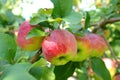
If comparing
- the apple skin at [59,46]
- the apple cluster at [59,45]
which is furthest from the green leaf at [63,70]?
the apple skin at [59,46]

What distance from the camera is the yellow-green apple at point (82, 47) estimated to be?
1.09 m

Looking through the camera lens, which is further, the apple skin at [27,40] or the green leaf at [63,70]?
the green leaf at [63,70]

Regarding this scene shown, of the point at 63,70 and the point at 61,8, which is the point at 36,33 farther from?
the point at 63,70

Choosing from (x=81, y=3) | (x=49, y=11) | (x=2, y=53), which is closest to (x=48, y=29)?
(x=49, y=11)

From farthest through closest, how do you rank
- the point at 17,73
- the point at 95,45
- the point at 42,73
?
1. the point at 95,45
2. the point at 42,73
3. the point at 17,73

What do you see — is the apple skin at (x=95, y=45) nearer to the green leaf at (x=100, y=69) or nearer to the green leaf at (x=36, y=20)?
the green leaf at (x=100, y=69)

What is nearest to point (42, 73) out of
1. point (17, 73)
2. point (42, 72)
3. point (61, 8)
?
point (42, 72)

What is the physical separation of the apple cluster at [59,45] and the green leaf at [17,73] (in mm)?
87

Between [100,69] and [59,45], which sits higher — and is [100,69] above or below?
below

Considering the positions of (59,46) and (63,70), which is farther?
(63,70)

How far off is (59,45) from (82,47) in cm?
11

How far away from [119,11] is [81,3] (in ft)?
3.72

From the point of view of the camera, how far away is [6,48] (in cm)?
109

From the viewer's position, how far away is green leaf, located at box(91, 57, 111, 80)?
1225 millimetres
